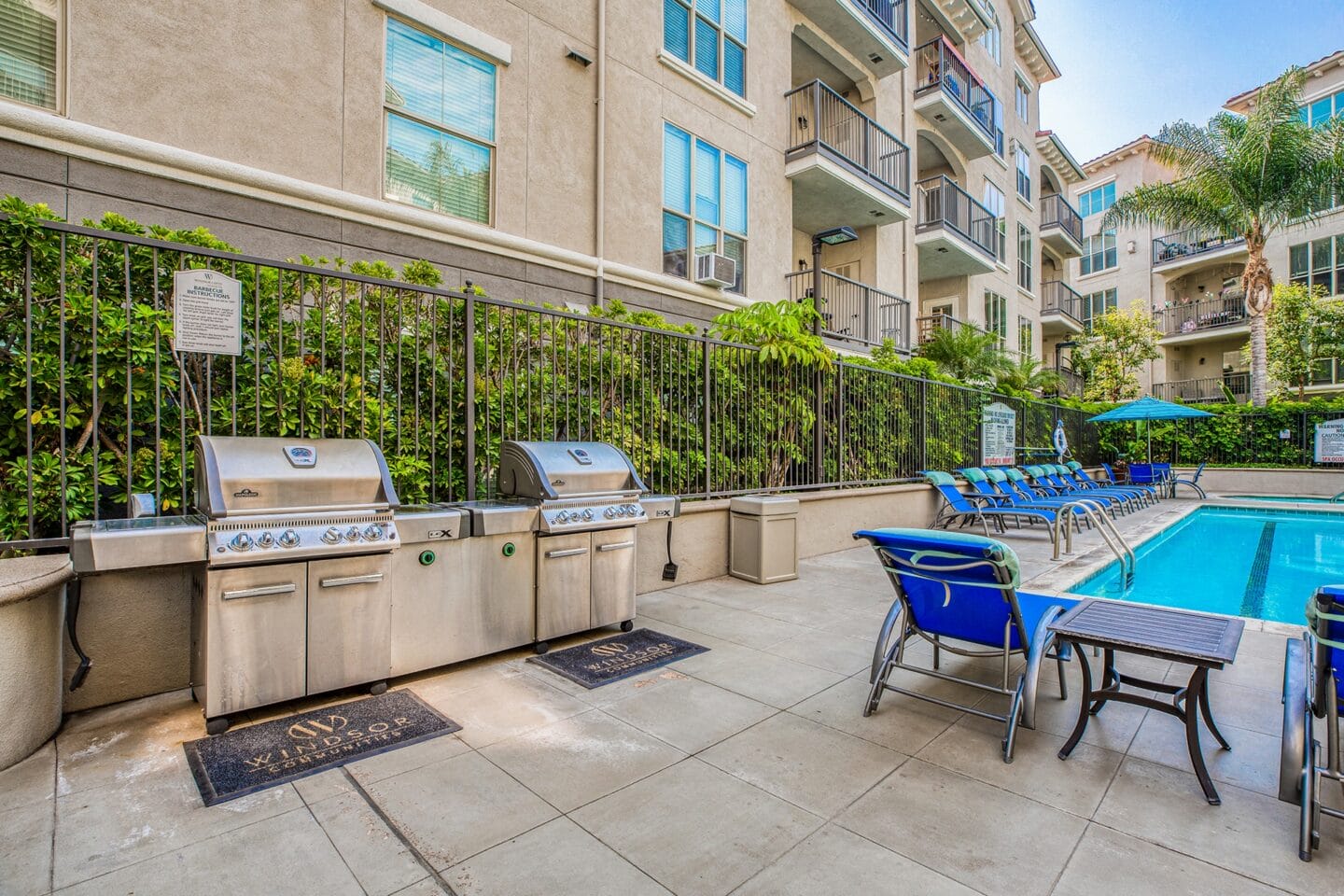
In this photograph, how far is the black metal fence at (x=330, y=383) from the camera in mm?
3549

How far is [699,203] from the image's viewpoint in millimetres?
10945

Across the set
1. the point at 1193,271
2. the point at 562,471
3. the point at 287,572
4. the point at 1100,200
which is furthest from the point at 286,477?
the point at 1100,200

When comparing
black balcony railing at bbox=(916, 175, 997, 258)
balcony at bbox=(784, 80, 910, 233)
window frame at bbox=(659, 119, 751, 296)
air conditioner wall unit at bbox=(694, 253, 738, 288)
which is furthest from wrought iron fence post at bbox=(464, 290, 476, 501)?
black balcony railing at bbox=(916, 175, 997, 258)

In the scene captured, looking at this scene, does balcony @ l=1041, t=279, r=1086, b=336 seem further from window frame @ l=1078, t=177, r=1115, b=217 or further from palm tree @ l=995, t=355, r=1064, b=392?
window frame @ l=1078, t=177, r=1115, b=217

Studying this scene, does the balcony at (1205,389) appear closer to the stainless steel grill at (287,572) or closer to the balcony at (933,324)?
the balcony at (933,324)

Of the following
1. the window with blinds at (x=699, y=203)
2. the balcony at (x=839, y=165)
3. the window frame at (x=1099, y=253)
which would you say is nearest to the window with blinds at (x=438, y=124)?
the window with blinds at (x=699, y=203)

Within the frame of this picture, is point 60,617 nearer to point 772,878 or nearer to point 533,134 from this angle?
point 772,878

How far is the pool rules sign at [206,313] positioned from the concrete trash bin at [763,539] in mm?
4733

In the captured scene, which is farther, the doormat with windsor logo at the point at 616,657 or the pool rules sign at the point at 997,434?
the pool rules sign at the point at 997,434

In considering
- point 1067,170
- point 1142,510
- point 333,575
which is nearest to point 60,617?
point 333,575

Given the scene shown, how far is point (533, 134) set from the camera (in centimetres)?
861

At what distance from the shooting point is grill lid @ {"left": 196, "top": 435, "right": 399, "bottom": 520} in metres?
3.26

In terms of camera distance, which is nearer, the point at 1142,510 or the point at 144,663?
the point at 144,663

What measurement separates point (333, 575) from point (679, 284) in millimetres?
7925
